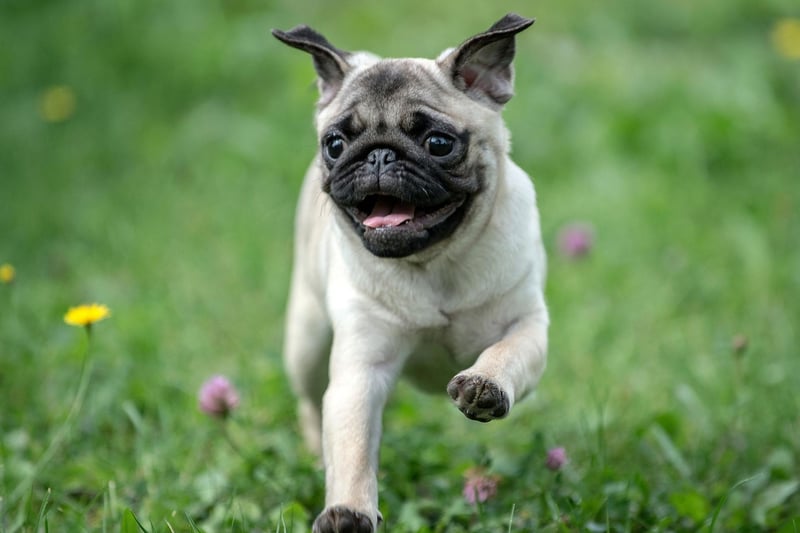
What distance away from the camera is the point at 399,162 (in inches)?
150

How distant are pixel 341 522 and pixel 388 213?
1185mm

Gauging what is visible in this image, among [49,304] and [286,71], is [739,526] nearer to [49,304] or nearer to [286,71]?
[49,304]

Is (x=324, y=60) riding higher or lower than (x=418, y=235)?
higher

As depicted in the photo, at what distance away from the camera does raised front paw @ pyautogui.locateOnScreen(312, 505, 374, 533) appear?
3350mm

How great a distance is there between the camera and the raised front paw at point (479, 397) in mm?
3426

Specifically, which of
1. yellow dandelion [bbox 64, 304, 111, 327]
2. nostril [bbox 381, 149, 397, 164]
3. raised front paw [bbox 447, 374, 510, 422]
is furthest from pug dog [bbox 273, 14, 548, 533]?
yellow dandelion [bbox 64, 304, 111, 327]

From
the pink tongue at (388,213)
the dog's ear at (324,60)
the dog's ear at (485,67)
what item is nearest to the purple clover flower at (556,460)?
the pink tongue at (388,213)

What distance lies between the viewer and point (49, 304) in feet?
21.1

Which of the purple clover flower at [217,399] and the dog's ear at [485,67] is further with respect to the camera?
the purple clover flower at [217,399]

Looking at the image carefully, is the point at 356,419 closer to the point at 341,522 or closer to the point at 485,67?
the point at 341,522

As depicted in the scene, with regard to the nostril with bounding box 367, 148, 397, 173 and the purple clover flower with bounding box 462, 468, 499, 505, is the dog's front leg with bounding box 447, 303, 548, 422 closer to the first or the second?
the purple clover flower with bounding box 462, 468, 499, 505

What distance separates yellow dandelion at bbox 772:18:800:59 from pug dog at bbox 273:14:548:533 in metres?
5.70

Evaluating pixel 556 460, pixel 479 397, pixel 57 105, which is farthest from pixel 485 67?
pixel 57 105

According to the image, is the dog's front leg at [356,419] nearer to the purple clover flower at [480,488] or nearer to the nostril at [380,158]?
the purple clover flower at [480,488]
